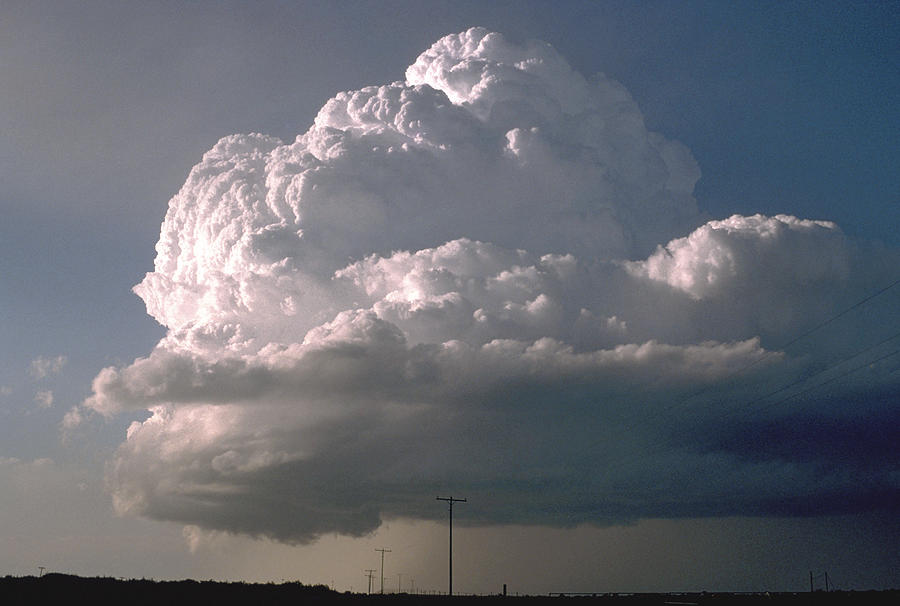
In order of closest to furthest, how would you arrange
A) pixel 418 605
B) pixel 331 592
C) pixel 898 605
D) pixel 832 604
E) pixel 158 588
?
pixel 898 605 → pixel 832 604 → pixel 418 605 → pixel 158 588 → pixel 331 592

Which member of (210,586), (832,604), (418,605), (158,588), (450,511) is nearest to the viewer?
(832,604)

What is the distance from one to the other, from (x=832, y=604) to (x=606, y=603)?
25.3 meters

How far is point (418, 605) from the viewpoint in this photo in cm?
10181

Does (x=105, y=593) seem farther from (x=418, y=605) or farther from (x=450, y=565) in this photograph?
(x=450, y=565)

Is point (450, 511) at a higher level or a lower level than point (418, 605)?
higher

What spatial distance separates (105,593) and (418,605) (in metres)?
36.3

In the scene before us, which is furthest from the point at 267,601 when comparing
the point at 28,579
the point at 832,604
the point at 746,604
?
the point at 832,604

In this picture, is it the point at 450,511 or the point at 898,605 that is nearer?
the point at 898,605

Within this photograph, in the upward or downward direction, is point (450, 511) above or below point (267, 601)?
above

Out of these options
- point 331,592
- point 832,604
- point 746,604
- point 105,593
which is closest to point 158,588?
point 105,593

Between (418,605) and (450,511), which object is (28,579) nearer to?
(418,605)

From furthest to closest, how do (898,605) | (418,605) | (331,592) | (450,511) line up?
(450,511) < (331,592) < (418,605) < (898,605)

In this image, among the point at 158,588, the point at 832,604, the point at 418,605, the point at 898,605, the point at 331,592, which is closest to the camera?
the point at 898,605

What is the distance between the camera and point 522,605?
105562 millimetres
